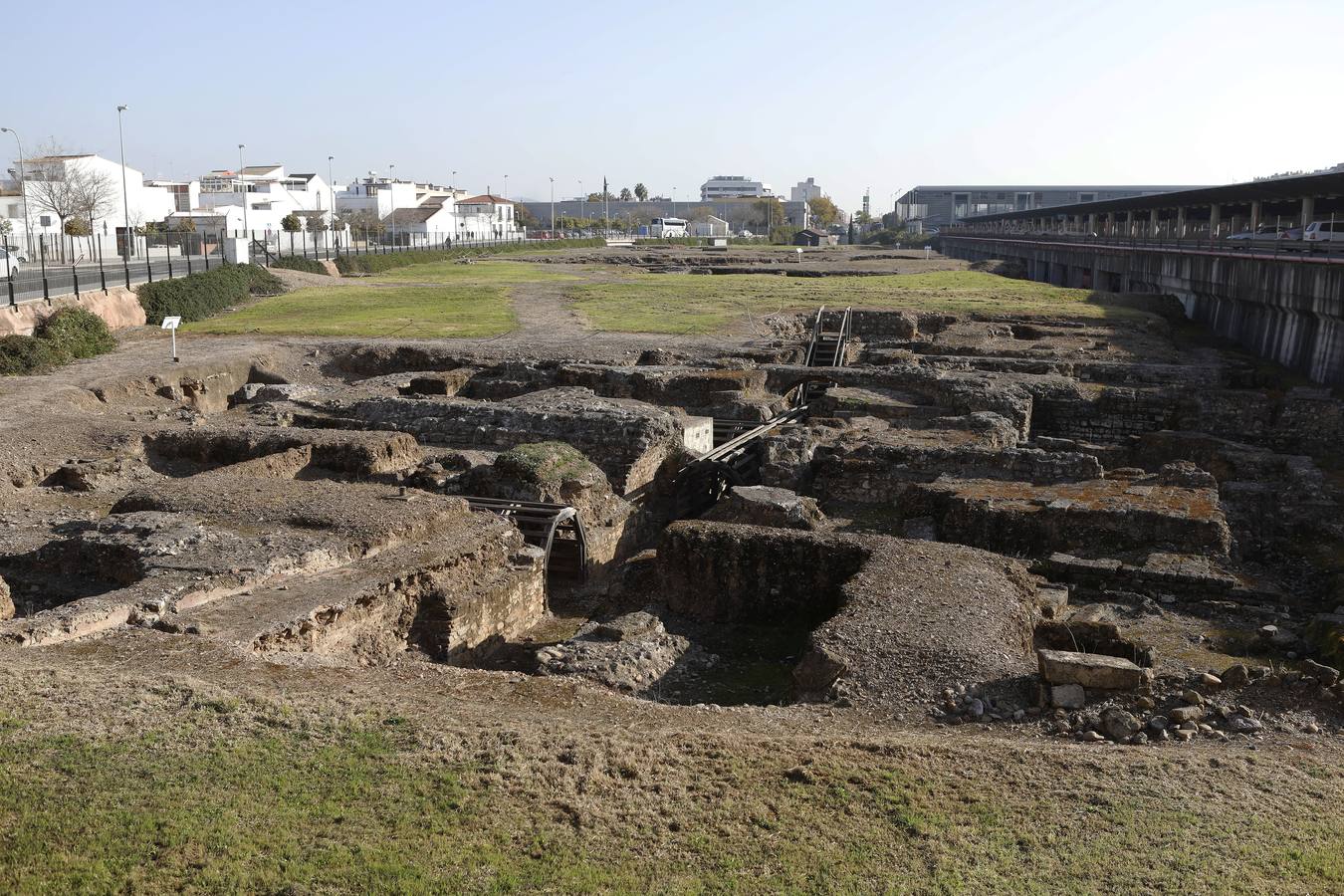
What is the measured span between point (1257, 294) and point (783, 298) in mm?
14782

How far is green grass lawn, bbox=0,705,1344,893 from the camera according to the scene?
5.75m

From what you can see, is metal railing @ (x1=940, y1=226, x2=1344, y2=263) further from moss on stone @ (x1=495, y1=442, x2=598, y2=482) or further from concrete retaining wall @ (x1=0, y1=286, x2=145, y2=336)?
concrete retaining wall @ (x1=0, y1=286, x2=145, y2=336)

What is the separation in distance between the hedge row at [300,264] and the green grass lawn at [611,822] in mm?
41612

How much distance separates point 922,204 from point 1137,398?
125294 millimetres

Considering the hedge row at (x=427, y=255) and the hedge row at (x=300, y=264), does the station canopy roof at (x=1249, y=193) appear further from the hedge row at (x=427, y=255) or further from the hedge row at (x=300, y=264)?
the hedge row at (x=427, y=255)

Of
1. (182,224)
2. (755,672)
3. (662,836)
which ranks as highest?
(182,224)

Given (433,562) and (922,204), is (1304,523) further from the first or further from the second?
(922,204)

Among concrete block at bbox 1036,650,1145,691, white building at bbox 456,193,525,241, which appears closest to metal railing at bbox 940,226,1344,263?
concrete block at bbox 1036,650,1145,691

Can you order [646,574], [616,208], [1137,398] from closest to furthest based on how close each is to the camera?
[646,574]
[1137,398]
[616,208]

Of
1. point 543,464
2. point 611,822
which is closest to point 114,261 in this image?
point 543,464

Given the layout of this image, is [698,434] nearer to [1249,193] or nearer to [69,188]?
[1249,193]

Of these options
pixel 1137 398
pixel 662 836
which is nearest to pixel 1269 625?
pixel 662 836

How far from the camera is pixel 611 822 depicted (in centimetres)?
633

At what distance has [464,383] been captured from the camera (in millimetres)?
23625
